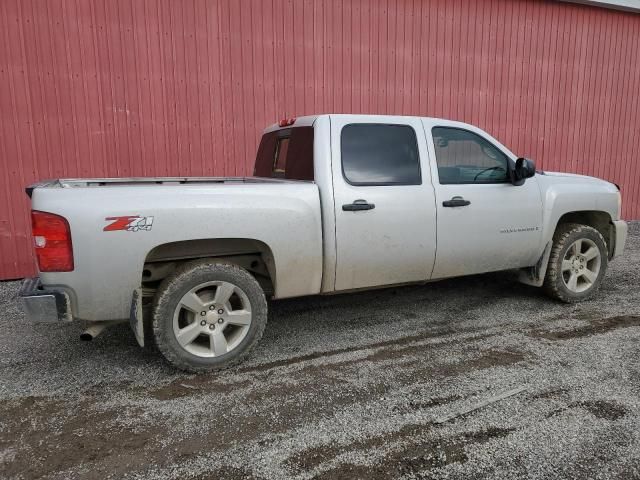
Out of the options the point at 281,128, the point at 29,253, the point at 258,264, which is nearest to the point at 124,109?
the point at 29,253

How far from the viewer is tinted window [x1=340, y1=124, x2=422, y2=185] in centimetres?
389

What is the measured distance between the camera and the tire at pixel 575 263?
16.0 feet

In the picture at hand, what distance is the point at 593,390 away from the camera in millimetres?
3133

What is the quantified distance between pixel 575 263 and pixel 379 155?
2.58m

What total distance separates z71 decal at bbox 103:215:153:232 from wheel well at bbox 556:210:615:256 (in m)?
4.36

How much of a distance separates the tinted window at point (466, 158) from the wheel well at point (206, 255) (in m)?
1.72

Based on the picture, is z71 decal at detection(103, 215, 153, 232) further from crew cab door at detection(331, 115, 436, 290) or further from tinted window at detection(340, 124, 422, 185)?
tinted window at detection(340, 124, 422, 185)

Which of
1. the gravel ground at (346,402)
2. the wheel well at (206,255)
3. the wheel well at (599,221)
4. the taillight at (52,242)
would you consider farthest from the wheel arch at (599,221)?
the taillight at (52,242)

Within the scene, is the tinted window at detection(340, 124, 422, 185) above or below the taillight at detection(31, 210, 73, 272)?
above

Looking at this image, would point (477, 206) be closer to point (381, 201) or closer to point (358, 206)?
point (381, 201)

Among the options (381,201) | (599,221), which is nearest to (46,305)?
(381,201)

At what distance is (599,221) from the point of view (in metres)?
5.30

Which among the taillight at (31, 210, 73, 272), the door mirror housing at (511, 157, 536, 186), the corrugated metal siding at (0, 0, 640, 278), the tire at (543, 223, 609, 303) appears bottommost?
the tire at (543, 223, 609, 303)

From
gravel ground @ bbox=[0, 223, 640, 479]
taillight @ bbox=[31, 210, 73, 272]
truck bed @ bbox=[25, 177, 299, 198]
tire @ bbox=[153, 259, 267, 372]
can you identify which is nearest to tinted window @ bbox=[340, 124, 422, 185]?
truck bed @ bbox=[25, 177, 299, 198]
